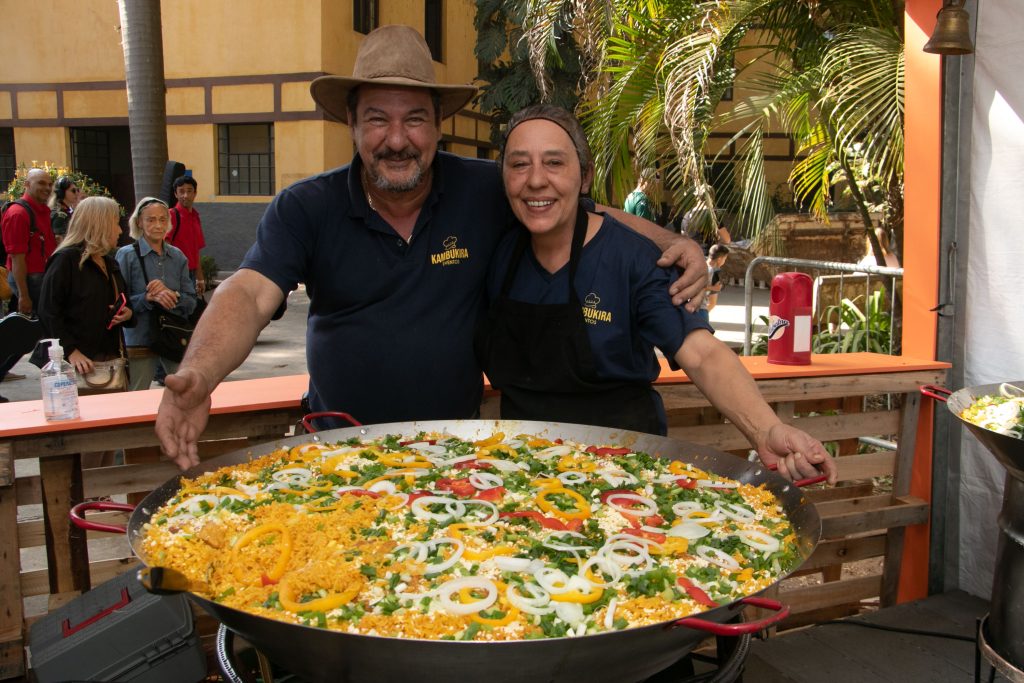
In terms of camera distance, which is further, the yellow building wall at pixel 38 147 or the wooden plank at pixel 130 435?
the yellow building wall at pixel 38 147

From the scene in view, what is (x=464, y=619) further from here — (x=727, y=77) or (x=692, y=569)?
(x=727, y=77)

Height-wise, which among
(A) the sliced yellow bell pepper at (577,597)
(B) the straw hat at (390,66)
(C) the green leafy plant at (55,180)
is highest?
(C) the green leafy plant at (55,180)

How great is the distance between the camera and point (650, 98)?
6578 mm

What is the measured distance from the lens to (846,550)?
437 cm

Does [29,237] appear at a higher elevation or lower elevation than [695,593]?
higher

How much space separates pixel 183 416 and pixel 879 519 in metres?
3.43

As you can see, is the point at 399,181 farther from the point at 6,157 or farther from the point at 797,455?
the point at 6,157

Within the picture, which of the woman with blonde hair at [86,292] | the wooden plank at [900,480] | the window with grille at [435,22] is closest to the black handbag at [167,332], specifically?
the woman with blonde hair at [86,292]

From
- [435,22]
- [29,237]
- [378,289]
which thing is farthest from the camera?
[435,22]

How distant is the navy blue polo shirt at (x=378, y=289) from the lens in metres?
2.93

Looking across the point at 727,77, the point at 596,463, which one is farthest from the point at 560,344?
the point at 727,77

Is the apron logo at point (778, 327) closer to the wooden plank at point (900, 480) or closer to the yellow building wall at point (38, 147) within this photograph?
the wooden plank at point (900, 480)

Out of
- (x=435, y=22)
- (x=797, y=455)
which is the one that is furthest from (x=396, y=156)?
(x=435, y=22)

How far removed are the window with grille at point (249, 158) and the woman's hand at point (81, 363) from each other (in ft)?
49.3
